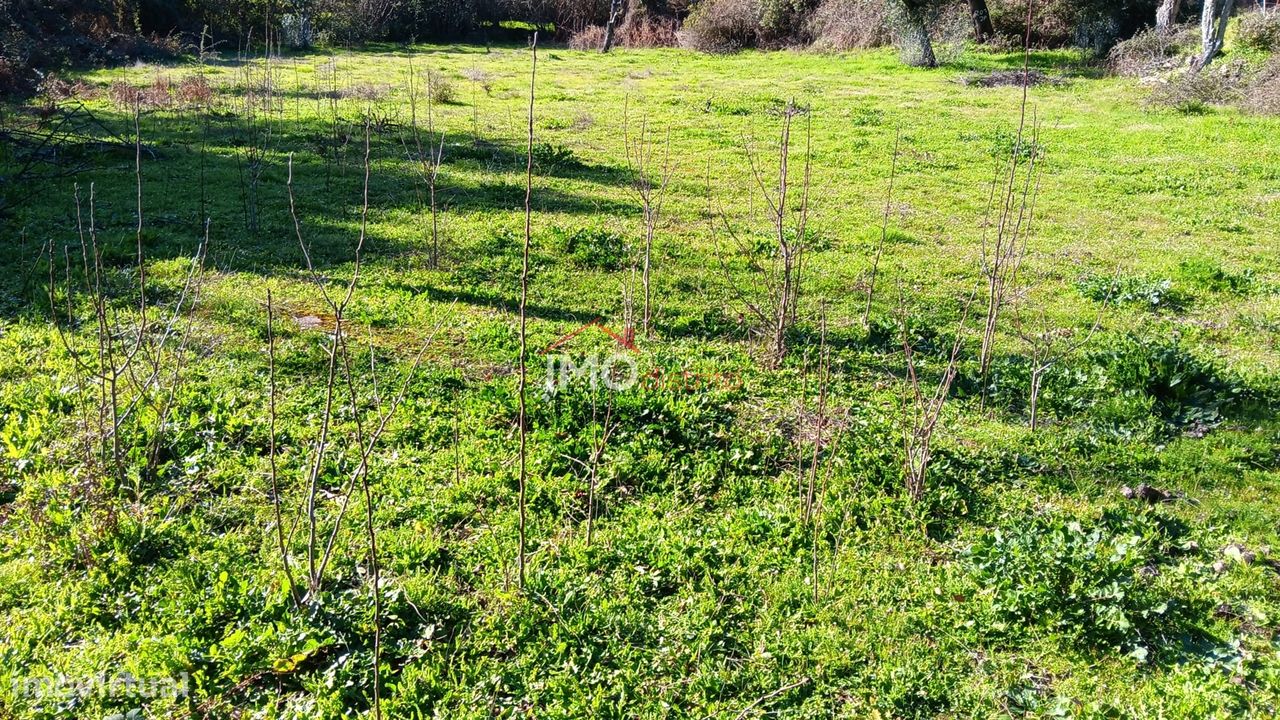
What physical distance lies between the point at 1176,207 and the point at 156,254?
38.1 ft

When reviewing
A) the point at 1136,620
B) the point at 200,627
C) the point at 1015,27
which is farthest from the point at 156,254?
A: the point at 1015,27

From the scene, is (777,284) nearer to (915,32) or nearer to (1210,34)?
(1210,34)

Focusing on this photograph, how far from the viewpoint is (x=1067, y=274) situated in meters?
8.23

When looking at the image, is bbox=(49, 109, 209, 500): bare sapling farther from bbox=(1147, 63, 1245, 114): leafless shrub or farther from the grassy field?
bbox=(1147, 63, 1245, 114): leafless shrub

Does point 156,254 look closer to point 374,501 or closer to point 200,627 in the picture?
point 374,501

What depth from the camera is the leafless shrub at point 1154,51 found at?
17219 millimetres

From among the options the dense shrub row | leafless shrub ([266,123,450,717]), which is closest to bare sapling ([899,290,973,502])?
leafless shrub ([266,123,450,717])

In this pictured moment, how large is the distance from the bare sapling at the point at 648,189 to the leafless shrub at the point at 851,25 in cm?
1330

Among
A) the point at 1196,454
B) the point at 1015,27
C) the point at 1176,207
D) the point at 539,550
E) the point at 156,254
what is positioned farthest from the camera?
the point at 1015,27

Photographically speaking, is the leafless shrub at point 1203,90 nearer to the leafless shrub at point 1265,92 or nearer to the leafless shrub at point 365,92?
the leafless shrub at point 1265,92

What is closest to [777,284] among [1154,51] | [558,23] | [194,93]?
[194,93]

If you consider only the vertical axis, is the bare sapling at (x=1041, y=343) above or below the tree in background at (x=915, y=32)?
below

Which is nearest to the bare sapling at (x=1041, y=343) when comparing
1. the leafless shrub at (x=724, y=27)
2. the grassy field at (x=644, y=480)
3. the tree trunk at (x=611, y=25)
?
the grassy field at (x=644, y=480)

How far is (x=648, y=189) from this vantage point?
25.6 feet
